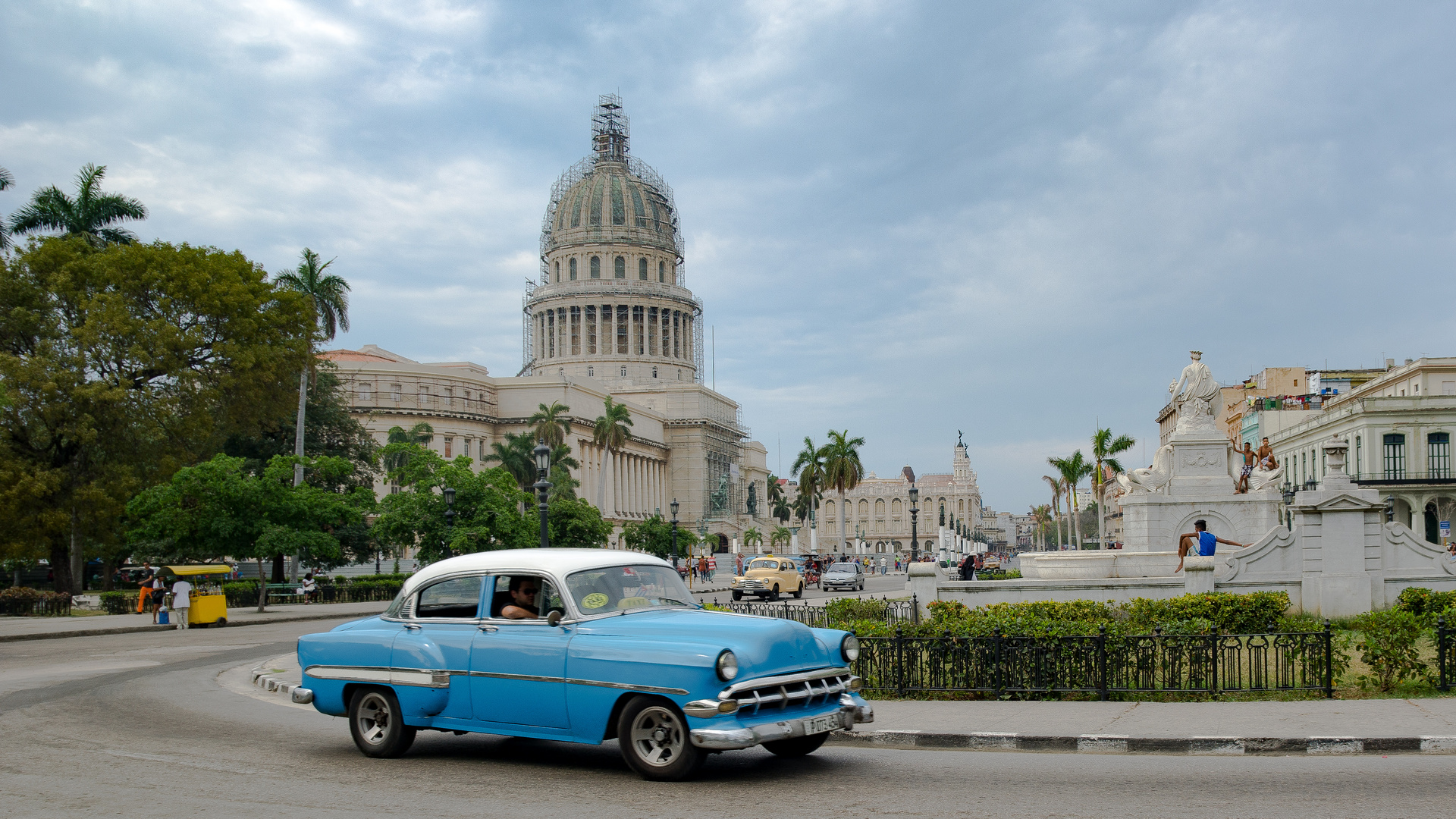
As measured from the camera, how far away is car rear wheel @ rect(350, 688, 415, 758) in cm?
1046

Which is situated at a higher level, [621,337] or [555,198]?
[555,198]

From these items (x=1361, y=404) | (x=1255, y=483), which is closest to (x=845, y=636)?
(x=1255, y=483)

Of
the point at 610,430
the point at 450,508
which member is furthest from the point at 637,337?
the point at 450,508

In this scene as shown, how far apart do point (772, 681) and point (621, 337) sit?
450 ft

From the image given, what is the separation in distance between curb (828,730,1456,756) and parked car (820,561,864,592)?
143 feet

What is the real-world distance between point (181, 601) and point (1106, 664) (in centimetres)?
2690

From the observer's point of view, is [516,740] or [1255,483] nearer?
[516,740]

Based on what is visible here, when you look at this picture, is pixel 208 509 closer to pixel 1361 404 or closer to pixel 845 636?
pixel 845 636

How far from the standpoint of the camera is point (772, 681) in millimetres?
9047

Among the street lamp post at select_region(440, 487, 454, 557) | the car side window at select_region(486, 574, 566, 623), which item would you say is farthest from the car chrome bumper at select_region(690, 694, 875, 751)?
the street lamp post at select_region(440, 487, 454, 557)

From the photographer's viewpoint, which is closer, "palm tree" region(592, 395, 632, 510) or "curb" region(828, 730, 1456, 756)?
"curb" region(828, 730, 1456, 756)

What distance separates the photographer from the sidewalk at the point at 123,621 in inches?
1188

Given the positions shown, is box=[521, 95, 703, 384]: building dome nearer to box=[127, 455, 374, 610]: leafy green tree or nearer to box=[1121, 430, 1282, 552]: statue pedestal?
box=[127, 455, 374, 610]: leafy green tree

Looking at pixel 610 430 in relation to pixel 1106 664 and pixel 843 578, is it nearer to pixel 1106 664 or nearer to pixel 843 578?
pixel 843 578
